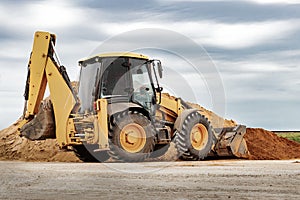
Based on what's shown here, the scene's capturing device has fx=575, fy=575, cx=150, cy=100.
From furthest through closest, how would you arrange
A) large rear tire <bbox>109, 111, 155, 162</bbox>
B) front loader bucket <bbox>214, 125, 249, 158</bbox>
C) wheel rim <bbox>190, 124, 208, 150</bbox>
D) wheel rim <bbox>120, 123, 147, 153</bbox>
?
1. front loader bucket <bbox>214, 125, 249, 158</bbox>
2. wheel rim <bbox>190, 124, 208, 150</bbox>
3. wheel rim <bbox>120, 123, 147, 153</bbox>
4. large rear tire <bbox>109, 111, 155, 162</bbox>

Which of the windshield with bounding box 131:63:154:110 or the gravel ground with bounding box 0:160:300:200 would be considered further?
the windshield with bounding box 131:63:154:110

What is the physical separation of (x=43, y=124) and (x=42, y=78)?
1.77 meters

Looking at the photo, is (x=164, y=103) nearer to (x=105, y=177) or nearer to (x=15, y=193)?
(x=105, y=177)

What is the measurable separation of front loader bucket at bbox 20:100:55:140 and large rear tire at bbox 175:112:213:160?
4.53 m

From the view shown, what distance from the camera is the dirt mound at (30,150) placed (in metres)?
24.8

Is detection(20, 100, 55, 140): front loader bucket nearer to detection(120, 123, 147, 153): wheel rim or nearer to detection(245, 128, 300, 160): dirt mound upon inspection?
detection(120, 123, 147, 153): wheel rim

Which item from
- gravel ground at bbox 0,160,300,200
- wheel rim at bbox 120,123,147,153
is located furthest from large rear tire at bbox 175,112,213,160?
gravel ground at bbox 0,160,300,200

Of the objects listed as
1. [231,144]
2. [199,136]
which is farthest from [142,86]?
[231,144]

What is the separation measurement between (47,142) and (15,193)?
17089mm

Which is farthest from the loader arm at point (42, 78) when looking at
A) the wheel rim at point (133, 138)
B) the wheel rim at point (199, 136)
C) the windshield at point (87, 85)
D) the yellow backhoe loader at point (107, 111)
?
the wheel rim at point (199, 136)

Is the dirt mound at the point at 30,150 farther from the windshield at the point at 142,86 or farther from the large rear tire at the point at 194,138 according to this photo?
the windshield at the point at 142,86

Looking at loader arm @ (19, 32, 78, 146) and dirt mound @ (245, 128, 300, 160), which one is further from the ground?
loader arm @ (19, 32, 78, 146)

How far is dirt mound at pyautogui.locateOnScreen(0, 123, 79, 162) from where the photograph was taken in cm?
2480

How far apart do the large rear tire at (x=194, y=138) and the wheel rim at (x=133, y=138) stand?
7.43ft
